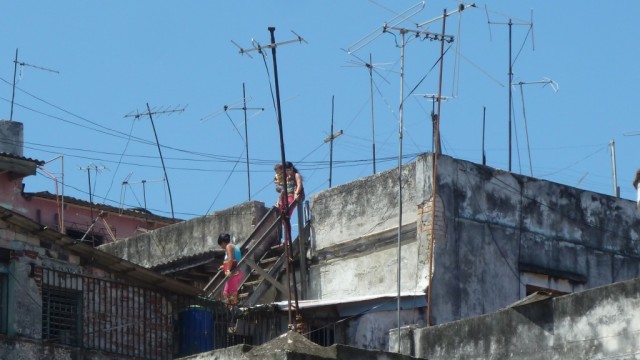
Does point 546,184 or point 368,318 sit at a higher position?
point 546,184

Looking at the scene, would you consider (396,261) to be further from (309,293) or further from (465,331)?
(465,331)

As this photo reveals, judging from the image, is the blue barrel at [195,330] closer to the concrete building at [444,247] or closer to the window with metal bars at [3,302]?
the concrete building at [444,247]

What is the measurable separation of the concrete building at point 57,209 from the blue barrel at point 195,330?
784 centimetres

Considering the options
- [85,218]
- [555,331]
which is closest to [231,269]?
[555,331]

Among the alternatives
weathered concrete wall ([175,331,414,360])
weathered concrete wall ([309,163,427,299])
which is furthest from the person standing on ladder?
weathered concrete wall ([175,331,414,360])

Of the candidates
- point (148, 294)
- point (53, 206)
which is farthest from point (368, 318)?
point (53, 206)

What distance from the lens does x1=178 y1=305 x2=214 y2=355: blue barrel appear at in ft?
70.4

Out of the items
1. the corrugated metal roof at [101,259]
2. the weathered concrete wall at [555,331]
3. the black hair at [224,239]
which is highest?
the black hair at [224,239]

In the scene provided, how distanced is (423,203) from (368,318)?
1.88 meters

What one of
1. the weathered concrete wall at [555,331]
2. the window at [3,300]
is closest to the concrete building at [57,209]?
the window at [3,300]

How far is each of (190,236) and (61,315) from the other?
5770 mm

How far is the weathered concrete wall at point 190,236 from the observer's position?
24.8 metres

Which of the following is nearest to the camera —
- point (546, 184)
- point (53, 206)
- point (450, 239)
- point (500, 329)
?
point (500, 329)

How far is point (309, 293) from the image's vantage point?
2361 cm
